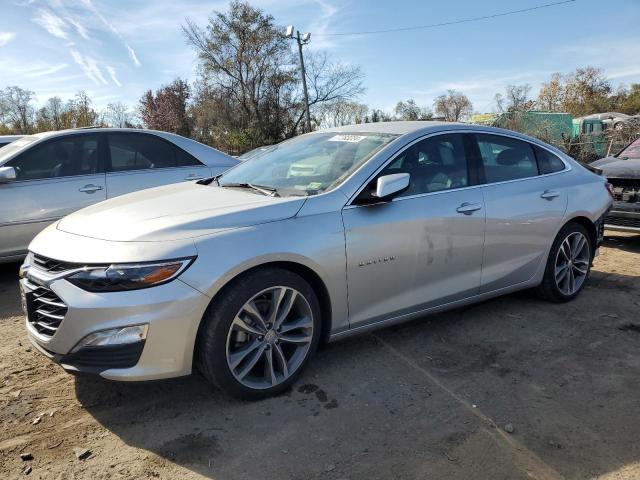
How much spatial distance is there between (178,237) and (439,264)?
1.84m

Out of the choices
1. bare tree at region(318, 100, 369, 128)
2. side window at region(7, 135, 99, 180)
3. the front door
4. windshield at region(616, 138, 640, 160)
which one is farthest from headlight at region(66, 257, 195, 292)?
bare tree at region(318, 100, 369, 128)

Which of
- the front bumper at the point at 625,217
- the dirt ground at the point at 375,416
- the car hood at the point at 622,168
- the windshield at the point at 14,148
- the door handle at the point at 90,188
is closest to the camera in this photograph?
the dirt ground at the point at 375,416

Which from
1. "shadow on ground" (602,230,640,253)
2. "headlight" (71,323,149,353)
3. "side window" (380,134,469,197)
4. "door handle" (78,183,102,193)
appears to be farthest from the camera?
"shadow on ground" (602,230,640,253)

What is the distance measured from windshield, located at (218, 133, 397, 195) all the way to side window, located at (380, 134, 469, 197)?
19cm

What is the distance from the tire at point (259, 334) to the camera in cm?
278

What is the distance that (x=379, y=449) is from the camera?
259 centimetres

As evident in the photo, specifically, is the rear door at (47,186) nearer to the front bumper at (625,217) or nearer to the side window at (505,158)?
the side window at (505,158)

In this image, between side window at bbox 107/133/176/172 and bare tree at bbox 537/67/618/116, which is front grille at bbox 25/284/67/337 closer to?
side window at bbox 107/133/176/172

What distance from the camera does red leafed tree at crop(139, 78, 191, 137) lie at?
44.1 metres

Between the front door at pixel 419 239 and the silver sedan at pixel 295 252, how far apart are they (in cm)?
1

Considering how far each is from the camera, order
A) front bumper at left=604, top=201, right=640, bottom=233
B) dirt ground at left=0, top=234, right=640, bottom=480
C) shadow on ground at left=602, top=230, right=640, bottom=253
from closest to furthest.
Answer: dirt ground at left=0, top=234, right=640, bottom=480
front bumper at left=604, top=201, right=640, bottom=233
shadow on ground at left=602, top=230, right=640, bottom=253

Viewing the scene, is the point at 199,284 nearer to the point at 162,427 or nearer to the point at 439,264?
the point at 162,427

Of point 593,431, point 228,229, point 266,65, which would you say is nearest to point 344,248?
point 228,229

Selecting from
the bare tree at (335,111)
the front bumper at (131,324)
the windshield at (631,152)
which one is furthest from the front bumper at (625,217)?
the bare tree at (335,111)
